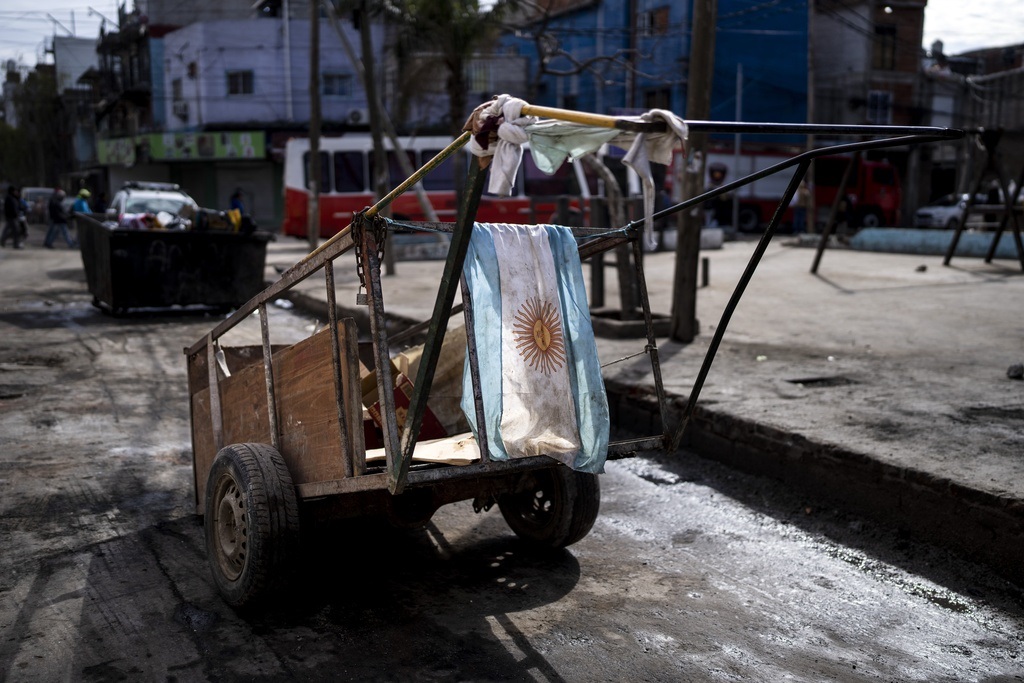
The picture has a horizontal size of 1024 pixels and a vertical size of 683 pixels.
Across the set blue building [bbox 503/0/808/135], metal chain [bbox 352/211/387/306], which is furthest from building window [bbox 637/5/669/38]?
metal chain [bbox 352/211/387/306]

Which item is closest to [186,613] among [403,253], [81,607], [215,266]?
[81,607]

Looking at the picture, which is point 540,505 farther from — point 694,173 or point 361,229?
point 694,173

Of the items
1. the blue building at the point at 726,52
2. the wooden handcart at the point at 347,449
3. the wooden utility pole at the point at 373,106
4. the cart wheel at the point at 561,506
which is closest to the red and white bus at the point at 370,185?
the wooden utility pole at the point at 373,106

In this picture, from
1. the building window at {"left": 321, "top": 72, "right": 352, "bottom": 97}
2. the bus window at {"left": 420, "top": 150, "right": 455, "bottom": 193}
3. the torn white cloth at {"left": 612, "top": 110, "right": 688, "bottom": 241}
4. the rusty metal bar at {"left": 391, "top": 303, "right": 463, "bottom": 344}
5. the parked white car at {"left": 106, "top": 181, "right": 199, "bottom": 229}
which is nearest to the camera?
the torn white cloth at {"left": 612, "top": 110, "right": 688, "bottom": 241}

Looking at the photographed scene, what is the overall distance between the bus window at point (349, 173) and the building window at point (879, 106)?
22.3 m

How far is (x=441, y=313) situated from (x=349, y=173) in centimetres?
2374

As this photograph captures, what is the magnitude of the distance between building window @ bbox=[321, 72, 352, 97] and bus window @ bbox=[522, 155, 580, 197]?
1650 cm

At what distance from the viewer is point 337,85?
3881cm

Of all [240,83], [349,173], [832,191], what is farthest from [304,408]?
[240,83]

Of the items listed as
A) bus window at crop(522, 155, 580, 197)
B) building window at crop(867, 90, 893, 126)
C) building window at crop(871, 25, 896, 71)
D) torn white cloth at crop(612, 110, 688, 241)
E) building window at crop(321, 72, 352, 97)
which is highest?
building window at crop(871, 25, 896, 71)

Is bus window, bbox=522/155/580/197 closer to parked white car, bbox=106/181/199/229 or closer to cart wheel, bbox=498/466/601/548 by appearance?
parked white car, bbox=106/181/199/229

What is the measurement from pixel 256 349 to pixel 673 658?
2972 mm

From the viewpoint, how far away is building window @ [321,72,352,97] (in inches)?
1522

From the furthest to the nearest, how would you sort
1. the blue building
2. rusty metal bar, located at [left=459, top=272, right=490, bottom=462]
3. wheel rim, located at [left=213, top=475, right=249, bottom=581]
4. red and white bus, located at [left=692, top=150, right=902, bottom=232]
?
the blue building
red and white bus, located at [left=692, top=150, right=902, bottom=232]
wheel rim, located at [left=213, top=475, right=249, bottom=581]
rusty metal bar, located at [left=459, top=272, right=490, bottom=462]
